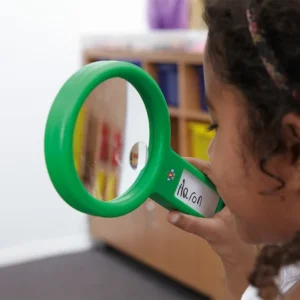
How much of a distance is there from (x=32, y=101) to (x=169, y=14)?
1.76 feet

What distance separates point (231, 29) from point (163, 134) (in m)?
0.16

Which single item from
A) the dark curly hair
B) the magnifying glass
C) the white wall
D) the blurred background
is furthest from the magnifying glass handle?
the white wall

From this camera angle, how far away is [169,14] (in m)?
1.93

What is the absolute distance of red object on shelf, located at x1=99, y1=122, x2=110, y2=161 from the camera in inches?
30.4

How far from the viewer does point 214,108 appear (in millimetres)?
619

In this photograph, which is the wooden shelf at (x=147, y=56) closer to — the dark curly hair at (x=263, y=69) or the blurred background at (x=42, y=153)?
the blurred background at (x=42, y=153)

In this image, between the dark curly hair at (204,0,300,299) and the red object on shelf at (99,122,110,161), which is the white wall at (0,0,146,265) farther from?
the dark curly hair at (204,0,300,299)

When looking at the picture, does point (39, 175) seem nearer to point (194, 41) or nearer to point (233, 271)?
point (194, 41)

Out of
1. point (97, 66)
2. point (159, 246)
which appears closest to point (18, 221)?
point (159, 246)

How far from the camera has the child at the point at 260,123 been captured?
21.5 inches

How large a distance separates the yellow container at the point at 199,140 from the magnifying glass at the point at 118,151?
83cm

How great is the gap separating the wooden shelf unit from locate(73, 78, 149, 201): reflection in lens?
75 cm

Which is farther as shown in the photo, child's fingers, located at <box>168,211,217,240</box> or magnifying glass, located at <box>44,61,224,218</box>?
child's fingers, located at <box>168,211,217,240</box>

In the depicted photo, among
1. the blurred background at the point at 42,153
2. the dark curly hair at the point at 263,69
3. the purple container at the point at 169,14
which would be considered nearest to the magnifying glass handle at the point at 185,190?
the dark curly hair at the point at 263,69
